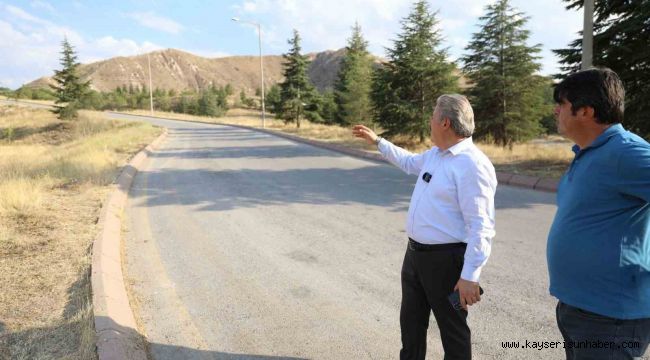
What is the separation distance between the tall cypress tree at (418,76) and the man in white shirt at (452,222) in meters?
15.6

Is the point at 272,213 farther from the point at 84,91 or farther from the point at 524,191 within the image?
the point at 84,91

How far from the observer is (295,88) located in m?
35.8

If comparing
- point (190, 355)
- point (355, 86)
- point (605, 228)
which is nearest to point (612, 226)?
point (605, 228)

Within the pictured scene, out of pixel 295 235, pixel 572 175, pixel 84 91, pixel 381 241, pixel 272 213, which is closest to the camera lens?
pixel 572 175

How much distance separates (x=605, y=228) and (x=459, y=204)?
0.71 m

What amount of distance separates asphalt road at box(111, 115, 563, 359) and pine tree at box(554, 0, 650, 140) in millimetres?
2854

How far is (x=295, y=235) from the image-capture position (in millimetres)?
6125

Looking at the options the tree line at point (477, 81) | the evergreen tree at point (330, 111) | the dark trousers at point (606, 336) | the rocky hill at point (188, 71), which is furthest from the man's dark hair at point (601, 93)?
the rocky hill at point (188, 71)

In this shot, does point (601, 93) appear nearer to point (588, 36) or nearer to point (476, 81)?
point (588, 36)

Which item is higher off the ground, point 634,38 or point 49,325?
point 634,38

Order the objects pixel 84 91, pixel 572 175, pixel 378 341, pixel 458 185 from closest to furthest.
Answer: pixel 572 175 → pixel 458 185 → pixel 378 341 → pixel 84 91

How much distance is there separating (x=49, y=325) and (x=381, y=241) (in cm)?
372

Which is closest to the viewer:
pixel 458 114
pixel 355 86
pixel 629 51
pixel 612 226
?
pixel 612 226

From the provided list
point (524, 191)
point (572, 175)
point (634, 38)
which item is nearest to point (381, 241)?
point (572, 175)
